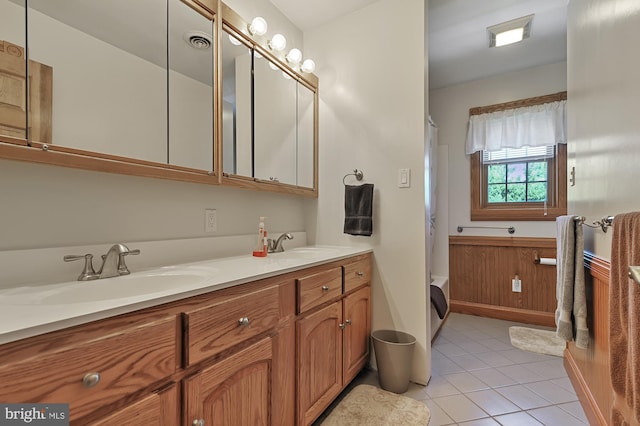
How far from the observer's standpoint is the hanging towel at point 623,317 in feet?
2.62

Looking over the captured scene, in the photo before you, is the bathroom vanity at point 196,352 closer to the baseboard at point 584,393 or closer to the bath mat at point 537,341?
the baseboard at point 584,393

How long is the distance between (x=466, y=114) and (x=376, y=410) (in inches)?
124

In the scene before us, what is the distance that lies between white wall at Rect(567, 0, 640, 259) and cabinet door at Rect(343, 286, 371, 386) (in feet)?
4.10

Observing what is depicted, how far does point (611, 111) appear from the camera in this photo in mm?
1283

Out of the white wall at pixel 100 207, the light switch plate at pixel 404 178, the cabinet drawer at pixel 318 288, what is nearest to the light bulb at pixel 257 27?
the white wall at pixel 100 207

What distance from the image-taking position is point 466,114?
3.36m

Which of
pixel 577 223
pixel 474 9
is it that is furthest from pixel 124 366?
pixel 474 9

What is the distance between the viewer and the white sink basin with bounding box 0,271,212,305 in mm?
814

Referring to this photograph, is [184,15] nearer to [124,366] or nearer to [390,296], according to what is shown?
[124,366]

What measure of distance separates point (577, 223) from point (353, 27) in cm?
190

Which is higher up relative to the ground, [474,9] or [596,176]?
[474,9]

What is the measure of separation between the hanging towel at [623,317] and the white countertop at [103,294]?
1084 mm

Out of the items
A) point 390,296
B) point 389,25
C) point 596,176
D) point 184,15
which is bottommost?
point 390,296

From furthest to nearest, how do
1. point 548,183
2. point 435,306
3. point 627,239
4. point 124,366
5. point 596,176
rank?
Result: point 548,183, point 435,306, point 596,176, point 627,239, point 124,366
